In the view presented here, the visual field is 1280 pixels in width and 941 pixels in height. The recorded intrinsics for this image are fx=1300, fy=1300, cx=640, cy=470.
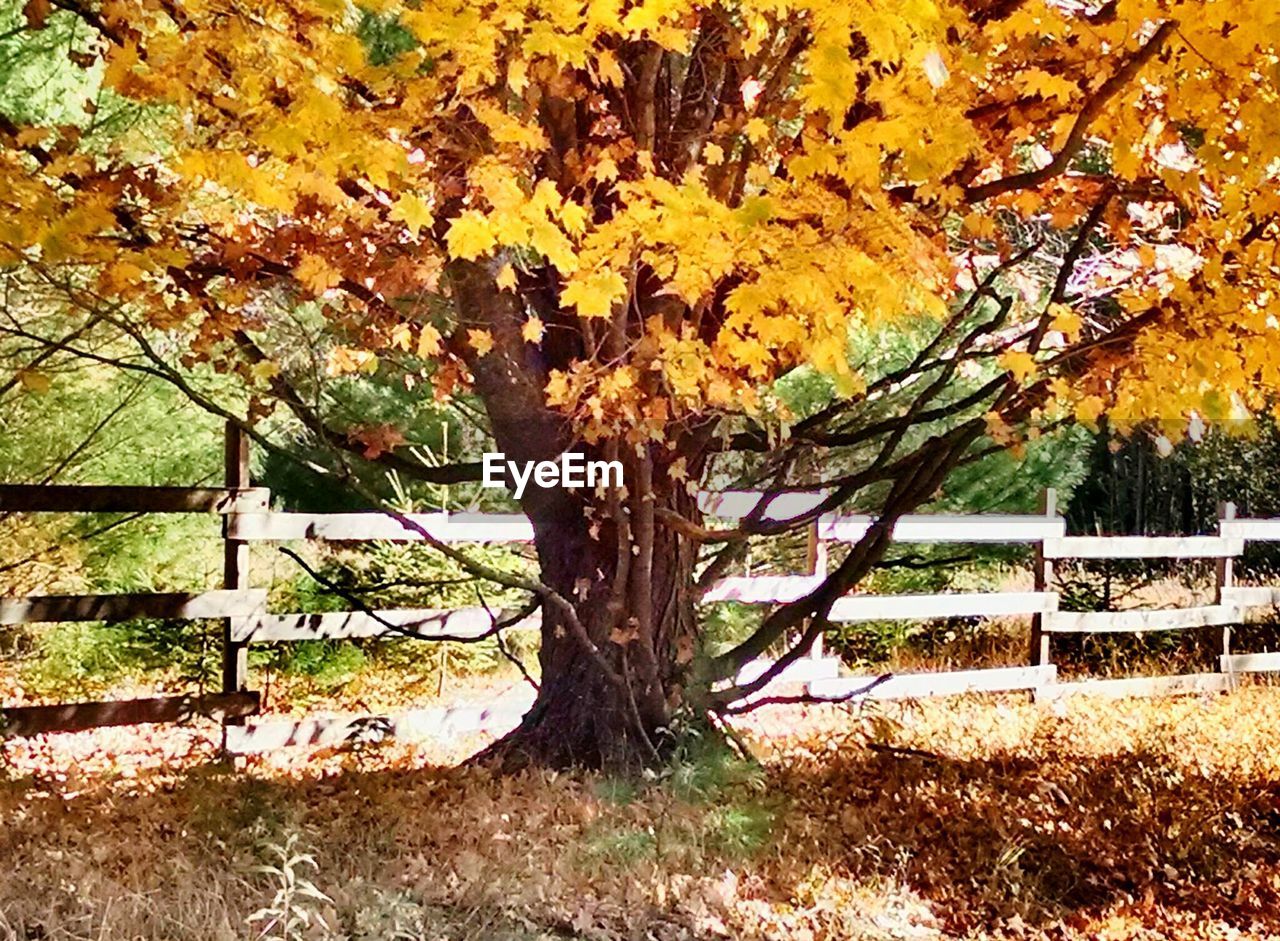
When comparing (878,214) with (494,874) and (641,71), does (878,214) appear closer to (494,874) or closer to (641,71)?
(641,71)

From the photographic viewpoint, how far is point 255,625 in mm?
6652

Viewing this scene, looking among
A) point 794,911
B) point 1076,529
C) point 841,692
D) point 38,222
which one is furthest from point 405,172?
point 1076,529

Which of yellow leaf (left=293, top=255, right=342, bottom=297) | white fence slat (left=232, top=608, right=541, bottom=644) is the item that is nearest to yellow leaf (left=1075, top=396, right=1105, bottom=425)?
yellow leaf (left=293, top=255, right=342, bottom=297)

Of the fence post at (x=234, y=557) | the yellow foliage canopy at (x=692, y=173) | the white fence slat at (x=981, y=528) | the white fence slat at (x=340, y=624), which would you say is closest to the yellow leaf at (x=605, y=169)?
the yellow foliage canopy at (x=692, y=173)

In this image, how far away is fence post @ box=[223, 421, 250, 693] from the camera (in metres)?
6.64

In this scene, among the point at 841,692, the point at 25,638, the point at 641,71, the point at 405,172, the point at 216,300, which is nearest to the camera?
the point at 405,172

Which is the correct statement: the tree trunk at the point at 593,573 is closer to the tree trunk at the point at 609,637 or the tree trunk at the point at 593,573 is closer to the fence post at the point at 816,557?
the tree trunk at the point at 609,637

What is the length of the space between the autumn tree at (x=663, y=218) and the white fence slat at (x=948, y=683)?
229cm

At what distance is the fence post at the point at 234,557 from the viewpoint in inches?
261

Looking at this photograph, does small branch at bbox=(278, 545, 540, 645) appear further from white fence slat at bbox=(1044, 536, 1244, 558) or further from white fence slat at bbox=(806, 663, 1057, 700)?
white fence slat at bbox=(1044, 536, 1244, 558)

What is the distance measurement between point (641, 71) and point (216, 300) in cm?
181

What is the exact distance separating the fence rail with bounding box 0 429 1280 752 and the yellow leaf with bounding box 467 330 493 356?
0.73 m

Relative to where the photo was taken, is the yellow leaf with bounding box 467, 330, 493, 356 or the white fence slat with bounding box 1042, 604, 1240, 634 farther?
the white fence slat with bounding box 1042, 604, 1240, 634

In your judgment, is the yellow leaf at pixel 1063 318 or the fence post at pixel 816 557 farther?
the fence post at pixel 816 557
